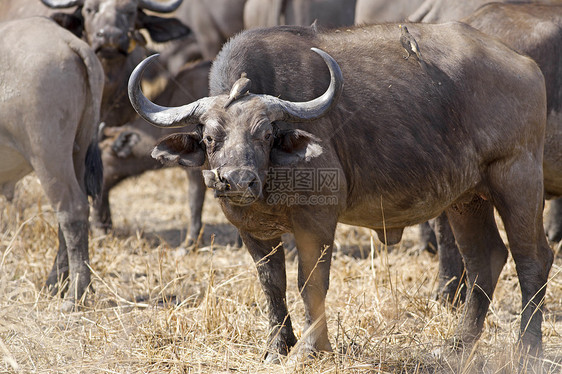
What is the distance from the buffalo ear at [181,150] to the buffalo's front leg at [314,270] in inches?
24.5

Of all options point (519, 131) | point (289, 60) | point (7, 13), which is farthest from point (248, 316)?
point (7, 13)

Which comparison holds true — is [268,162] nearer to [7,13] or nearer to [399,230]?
[399,230]

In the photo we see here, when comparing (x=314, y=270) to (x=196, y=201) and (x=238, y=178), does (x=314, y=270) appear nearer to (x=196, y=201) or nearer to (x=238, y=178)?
(x=238, y=178)

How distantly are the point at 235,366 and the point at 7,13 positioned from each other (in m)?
5.22

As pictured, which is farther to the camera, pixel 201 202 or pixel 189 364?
pixel 201 202

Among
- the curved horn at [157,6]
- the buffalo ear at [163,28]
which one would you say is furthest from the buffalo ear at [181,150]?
the buffalo ear at [163,28]

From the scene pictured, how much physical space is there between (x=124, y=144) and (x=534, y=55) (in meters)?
4.20

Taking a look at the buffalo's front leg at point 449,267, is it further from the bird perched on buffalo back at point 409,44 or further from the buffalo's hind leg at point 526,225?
the bird perched on buffalo back at point 409,44

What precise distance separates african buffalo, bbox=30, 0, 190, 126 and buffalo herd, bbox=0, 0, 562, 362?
1.60m

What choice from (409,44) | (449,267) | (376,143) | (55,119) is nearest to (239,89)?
(376,143)

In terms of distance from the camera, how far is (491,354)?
13.8 feet

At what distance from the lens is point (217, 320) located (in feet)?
14.7

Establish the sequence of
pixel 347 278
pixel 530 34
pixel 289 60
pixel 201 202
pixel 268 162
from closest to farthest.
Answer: pixel 268 162 → pixel 289 60 → pixel 530 34 → pixel 347 278 → pixel 201 202

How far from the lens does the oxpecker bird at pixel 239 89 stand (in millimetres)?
3711
